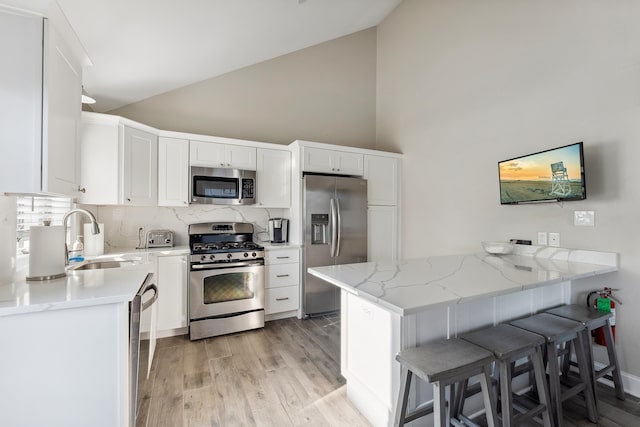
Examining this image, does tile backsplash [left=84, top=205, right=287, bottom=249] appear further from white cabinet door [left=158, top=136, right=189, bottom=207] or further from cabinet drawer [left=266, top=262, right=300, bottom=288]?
cabinet drawer [left=266, top=262, right=300, bottom=288]

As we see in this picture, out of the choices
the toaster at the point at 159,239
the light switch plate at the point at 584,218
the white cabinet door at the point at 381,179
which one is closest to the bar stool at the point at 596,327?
the light switch plate at the point at 584,218

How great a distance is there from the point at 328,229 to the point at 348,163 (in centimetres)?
96

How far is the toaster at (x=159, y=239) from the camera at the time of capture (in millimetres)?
3125

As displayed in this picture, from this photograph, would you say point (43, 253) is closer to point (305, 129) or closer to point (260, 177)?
point (260, 177)

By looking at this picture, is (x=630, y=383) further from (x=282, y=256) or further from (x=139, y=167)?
(x=139, y=167)

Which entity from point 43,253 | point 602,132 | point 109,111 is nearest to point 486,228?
point 602,132

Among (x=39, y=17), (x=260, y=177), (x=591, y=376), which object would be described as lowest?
(x=591, y=376)

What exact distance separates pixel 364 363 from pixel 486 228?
2.06 m

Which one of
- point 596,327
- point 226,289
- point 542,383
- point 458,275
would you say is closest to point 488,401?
point 542,383

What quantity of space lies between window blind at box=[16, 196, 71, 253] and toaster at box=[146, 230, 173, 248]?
813 mm

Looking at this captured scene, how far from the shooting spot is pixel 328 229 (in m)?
3.49

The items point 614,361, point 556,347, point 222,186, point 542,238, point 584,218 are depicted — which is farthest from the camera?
point 222,186

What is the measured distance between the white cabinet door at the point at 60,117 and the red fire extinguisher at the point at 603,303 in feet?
11.2

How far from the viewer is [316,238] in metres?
3.46
